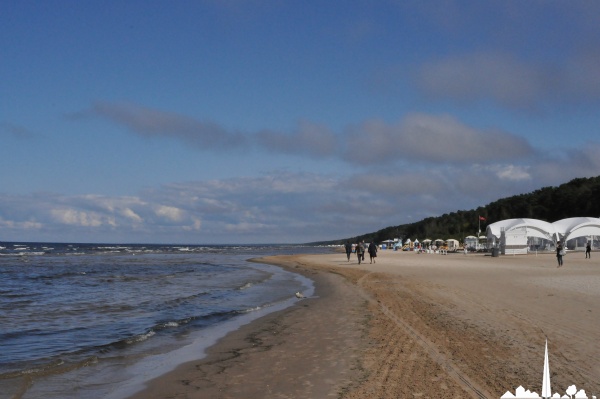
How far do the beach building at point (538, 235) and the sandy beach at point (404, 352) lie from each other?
41232 mm

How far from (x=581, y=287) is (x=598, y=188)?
260 feet

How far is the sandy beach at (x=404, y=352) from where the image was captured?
7.25 m

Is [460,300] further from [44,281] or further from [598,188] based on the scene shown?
[598,188]

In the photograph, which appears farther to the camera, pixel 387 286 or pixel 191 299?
pixel 387 286

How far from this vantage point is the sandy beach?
725 cm

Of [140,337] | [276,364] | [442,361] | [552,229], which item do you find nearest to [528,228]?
[552,229]

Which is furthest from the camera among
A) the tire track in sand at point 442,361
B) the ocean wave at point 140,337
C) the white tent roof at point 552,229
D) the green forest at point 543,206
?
the green forest at point 543,206

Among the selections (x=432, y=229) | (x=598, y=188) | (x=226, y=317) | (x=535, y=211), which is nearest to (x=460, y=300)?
(x=226, y=317)

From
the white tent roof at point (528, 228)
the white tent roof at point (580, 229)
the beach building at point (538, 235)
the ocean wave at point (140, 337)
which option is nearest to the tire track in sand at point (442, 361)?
the ocean wave at point (140, 337)

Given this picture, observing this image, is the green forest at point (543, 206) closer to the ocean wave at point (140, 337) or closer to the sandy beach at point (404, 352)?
the sandy beach at point (404, 352)

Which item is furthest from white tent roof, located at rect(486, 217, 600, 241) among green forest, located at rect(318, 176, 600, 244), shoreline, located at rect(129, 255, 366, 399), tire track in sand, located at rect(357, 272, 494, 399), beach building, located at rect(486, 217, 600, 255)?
shoreline, located at rect(129, 255, 366, 399)

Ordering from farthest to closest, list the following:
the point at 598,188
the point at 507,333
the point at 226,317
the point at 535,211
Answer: the point at 535,211
the point at 598,188
the point at 226,317
the point at 507,333

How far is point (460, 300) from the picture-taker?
16.8 metres

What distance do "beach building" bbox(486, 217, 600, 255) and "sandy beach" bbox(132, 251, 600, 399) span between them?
4123 centimetres
